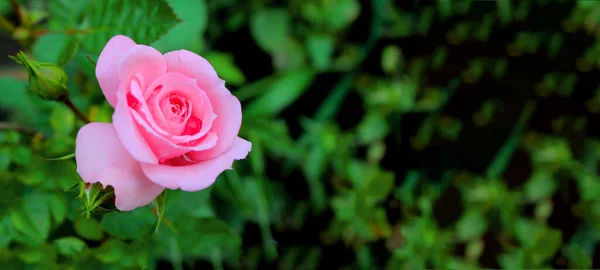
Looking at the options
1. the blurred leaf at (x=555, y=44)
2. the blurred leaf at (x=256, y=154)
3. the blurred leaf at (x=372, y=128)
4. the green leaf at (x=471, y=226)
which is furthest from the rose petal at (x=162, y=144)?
the blurred leaf at (x=555, y=44)

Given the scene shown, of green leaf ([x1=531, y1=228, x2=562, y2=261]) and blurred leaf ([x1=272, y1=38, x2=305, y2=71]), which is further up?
blurred leaf ([x1=272, y1=38, x2=305, y2=71])

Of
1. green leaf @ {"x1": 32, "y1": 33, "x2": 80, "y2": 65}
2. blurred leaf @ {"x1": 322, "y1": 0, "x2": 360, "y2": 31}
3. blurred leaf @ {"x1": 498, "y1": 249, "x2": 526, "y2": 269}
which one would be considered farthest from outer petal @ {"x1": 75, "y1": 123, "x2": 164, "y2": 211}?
blurred leaf @ {"x1": 498, "y1": 249, "x2": 526, "y2": 269}

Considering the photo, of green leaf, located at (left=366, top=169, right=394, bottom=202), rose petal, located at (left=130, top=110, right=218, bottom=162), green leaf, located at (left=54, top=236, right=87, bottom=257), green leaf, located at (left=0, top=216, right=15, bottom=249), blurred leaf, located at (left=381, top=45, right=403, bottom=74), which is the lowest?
green leaf, located at (left=366, top=169, right=394, bottom=202)

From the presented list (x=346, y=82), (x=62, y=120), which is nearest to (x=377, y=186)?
(x=346, y=82)

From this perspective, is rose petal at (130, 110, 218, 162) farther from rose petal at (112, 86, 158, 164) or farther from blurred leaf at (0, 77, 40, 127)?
blurred leaf at (0, 77, 40, 127)

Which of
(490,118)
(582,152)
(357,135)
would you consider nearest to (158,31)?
(357,135)
